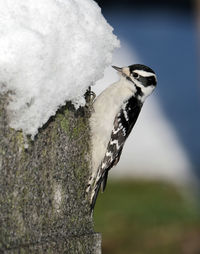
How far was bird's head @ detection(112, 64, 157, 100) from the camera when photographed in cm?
404

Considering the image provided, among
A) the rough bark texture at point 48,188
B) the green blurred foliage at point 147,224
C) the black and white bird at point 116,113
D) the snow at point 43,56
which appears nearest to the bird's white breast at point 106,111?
the black and white bird at point 116,113

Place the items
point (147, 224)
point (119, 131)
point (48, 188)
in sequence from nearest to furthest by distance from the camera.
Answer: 1. point (48, 188)
2. point (119, 131)
3. point (147, 224)

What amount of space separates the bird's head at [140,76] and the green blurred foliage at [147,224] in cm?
268

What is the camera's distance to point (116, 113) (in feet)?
12.7

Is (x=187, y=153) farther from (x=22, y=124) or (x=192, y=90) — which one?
(x=22, y=124)

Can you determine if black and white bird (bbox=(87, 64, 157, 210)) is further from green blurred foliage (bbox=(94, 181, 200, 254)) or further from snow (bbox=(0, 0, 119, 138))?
green blurred foliage (bbox=(94, 181, 200, 254))

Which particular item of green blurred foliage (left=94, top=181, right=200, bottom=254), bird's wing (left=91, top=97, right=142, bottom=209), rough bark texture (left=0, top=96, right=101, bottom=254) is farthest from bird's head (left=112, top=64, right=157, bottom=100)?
green blurred foliage (left=94, top=181, right=200, bottom=254)

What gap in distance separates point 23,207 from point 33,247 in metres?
0.15

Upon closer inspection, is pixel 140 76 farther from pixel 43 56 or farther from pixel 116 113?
pixel 43 56

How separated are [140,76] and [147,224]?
3238 mm

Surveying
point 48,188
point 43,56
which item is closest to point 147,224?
point 48,188

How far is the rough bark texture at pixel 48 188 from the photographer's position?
6.70 ft

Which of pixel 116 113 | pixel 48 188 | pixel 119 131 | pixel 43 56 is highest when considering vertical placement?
pixel 116 113

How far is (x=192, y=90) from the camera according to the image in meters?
9.90
